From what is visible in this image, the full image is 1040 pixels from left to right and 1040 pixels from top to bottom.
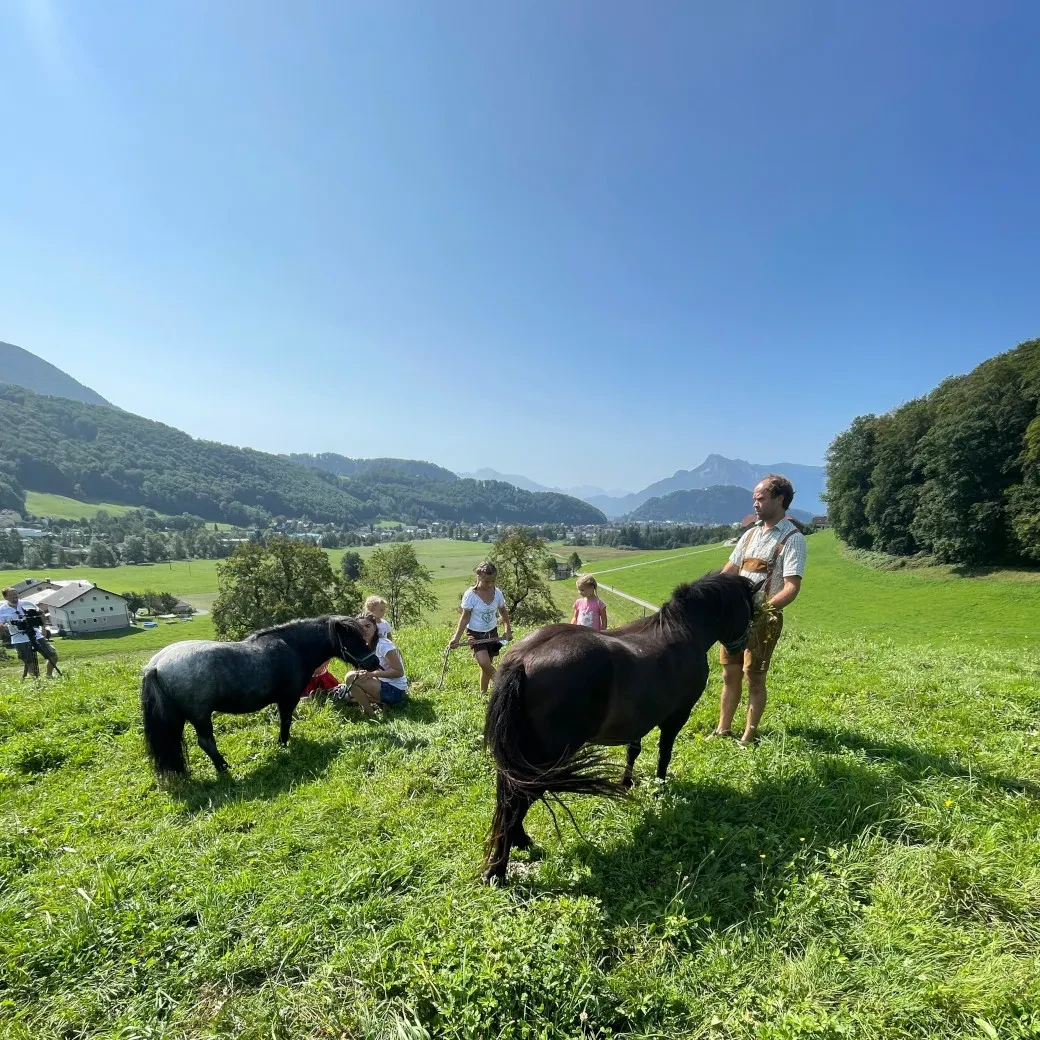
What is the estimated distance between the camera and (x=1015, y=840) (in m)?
3.13

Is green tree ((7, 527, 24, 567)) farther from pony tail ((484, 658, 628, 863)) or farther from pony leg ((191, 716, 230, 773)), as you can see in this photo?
pony tail ((484, 658, 628, 863))

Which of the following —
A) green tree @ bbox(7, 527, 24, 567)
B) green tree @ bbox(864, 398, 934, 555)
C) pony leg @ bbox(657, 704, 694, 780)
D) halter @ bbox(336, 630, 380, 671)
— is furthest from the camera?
green tree @ bbox(7, 527, 24, 567)

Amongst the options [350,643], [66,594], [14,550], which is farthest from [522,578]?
[14,550]

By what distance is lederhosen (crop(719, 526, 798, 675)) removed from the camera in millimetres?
4551

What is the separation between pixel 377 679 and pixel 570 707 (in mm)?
3830

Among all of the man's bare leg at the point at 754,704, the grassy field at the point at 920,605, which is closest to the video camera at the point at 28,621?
the man's bare leg at the point at 754,704

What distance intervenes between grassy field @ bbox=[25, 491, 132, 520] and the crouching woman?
18873 centimetres

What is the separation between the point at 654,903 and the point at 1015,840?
8.15 feet

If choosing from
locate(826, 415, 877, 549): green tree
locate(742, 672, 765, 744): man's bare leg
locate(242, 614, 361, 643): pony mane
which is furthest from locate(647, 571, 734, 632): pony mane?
locate(826, 415, 877, 549): green tree

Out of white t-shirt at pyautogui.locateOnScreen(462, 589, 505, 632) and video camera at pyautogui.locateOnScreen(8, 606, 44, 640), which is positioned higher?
white t-shirt at pyautogui.locateOnScreen(462, 589, 505, 632)

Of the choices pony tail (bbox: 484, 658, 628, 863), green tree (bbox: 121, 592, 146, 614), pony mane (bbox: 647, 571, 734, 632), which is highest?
pony mane (bbox: 647, 571, 734, 632)

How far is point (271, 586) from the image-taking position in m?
25.8

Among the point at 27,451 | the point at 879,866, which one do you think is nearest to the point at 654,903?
the point at 879,866

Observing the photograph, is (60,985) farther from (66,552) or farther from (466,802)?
(66,552)
